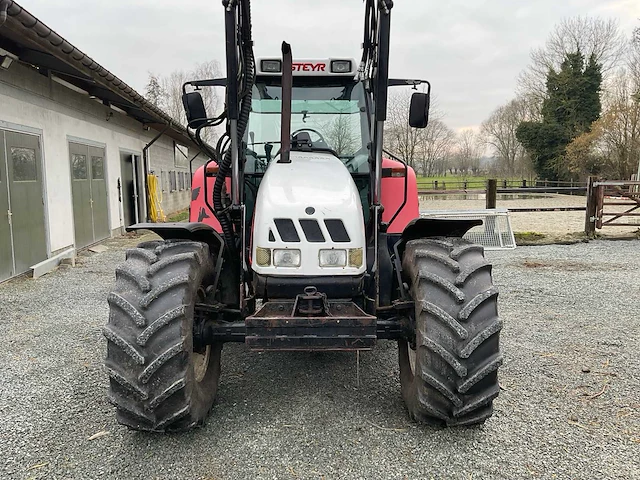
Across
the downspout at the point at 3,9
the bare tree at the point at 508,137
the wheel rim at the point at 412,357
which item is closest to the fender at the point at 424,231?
the wheel rim at the point at 412,357

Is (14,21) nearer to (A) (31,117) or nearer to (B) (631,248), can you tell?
(A) (31,117)

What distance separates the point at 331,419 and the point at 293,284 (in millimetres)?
903

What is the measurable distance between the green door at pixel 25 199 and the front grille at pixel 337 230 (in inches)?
260

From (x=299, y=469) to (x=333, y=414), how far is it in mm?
660

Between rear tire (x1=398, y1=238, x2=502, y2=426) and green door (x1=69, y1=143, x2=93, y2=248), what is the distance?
9.39 meters

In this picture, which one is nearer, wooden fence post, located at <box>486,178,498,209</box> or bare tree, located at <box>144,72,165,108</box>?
wooden fence post, located at <box>486,178,498,209</box>

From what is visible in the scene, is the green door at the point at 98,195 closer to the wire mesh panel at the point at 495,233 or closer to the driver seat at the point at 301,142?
the wire mesh panel at the point at 495,233

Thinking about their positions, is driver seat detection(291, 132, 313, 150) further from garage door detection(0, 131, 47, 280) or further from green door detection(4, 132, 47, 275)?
green door detection(4, 132, 47, 275)

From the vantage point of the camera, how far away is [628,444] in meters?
2.97

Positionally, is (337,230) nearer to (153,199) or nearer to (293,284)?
(293,284)

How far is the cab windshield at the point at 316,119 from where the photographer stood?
166 inches

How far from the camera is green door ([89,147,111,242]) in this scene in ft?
39.1

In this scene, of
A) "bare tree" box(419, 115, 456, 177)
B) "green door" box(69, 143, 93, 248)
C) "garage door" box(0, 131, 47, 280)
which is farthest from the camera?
"bare tree" box(419, 115, 456, 177)

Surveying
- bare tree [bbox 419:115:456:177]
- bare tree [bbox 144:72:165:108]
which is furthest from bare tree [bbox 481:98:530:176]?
bare tree [bbox 144:72:165:108]
